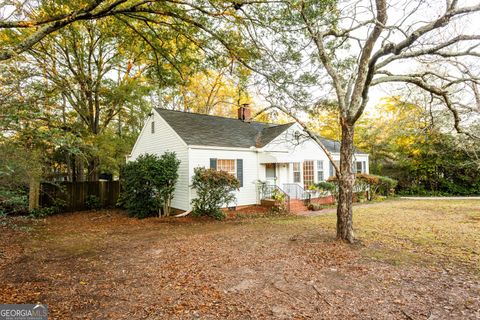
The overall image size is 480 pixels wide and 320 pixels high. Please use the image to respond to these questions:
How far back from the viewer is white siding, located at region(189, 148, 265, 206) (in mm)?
11023

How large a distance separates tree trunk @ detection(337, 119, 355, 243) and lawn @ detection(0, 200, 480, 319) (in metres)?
0.43

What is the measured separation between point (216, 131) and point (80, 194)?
8.20 metres

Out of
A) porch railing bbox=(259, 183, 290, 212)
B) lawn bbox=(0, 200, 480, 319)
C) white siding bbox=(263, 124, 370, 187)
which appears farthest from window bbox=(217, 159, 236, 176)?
lawn bbox=(0, 200, 480, 319)

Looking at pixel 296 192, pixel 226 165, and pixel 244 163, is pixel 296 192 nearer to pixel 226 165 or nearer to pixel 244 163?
pixel 244 163

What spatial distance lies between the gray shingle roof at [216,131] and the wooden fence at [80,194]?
5486 mm

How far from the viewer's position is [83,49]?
13.9m

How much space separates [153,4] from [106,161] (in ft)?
35.1

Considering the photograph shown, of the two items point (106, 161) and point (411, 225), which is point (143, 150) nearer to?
point (106, 161)

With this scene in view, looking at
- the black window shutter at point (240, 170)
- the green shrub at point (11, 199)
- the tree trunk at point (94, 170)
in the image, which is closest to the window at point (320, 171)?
the black window shutter at point (240, 170)

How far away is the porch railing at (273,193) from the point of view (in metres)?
12.3

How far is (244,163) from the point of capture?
41.8 feet

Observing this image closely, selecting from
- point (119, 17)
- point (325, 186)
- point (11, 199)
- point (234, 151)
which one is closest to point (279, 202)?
point (234, 151)

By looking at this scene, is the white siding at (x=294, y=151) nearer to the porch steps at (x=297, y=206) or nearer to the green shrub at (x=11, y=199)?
the porch steps at (x=297, y=206)

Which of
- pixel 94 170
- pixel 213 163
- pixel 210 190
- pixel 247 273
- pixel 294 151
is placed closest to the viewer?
pixel 247 273
